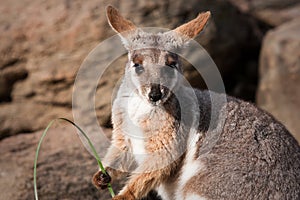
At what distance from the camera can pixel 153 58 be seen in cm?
484

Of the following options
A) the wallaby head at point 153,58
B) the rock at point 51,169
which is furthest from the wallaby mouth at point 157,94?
the rock at point 51,169

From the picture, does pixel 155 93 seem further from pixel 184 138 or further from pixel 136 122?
pixel 184 138

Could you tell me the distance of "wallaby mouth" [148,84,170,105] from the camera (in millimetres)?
4680

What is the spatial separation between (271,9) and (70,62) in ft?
13.8

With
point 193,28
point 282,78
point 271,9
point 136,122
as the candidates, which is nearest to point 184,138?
point 136,122

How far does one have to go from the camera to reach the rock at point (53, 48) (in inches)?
301

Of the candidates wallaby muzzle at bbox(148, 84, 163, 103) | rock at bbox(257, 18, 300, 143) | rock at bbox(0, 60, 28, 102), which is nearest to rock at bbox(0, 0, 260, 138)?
rock at bbox(0, 60, 28, 102)

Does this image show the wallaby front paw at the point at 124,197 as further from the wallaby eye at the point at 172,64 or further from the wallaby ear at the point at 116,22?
the wallaby ear at the point at 116,22

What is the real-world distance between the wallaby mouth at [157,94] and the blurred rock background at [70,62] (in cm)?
172

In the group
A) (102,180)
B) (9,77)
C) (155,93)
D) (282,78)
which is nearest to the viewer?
(155,93)

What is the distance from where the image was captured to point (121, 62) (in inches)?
298

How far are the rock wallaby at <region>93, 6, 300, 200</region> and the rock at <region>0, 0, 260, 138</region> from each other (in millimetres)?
2365

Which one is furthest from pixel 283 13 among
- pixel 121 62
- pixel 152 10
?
pixel 121 62

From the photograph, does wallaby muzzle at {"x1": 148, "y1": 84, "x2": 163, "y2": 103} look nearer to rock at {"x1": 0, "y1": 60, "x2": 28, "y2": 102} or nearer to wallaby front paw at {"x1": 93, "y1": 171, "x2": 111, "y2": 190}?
wallaby front paw at {"x1": 93, "y1": 171, "x2": 111, "y2": 190}
